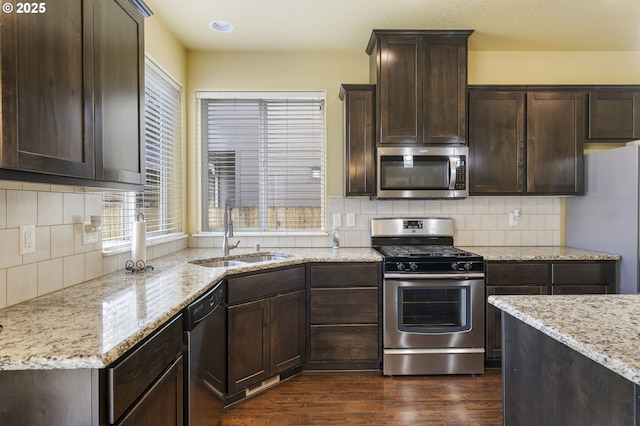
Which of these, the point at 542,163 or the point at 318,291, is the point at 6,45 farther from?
the point at 542,163

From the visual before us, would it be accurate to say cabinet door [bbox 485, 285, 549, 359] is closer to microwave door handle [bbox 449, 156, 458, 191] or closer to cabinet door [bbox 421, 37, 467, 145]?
microwave door handle [bbox 449, 156, 458, 191]

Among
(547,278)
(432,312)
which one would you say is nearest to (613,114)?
(547,278)

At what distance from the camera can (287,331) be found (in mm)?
2607

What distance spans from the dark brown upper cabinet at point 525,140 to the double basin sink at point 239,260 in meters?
1.84

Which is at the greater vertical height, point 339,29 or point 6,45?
point 339,29

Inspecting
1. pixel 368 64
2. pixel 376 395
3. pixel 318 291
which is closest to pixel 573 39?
pixel 368 64

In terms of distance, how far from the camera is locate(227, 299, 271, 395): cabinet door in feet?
7.47

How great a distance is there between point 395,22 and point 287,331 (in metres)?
2.59

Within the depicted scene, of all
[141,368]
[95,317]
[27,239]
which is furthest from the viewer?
[27,239]

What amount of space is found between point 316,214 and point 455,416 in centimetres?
197

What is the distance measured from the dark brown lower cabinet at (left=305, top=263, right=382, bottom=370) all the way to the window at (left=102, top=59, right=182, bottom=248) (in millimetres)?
1321

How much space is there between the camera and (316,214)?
343cm

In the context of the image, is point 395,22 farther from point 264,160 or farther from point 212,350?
point 212,350

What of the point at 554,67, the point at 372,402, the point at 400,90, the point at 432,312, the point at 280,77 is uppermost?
the point at 554,67
